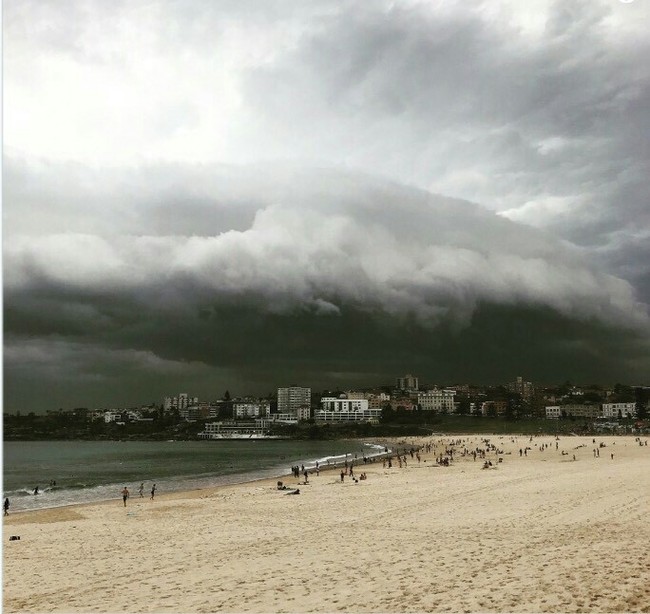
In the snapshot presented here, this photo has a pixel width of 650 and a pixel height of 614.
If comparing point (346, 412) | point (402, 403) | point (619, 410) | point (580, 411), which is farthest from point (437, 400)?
point (619, 410)

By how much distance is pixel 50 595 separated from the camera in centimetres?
679

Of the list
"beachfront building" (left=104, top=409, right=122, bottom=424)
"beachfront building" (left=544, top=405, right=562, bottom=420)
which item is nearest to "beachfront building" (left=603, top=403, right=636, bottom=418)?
"beachfront building" (left=544, top=405, right=562, bottom=420)

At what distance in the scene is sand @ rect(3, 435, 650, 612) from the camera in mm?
5738

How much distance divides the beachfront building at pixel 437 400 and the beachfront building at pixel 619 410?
31.4m

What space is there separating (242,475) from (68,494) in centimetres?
905

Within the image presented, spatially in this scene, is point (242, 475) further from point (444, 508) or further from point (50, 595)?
point (50, 595)

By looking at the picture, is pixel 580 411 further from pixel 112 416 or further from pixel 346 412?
pixel 112 416

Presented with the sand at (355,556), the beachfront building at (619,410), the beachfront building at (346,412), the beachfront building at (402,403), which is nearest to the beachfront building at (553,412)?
the beachfront building at (619,410)

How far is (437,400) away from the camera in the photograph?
13062 centimetres

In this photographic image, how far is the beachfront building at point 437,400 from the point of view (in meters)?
127

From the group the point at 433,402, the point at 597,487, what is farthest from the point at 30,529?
the point at 433,402

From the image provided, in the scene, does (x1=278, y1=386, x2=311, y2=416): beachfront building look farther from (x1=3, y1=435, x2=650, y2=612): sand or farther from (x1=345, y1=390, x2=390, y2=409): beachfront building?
(x1=3, y1=435, x2=650, y2=612): sand

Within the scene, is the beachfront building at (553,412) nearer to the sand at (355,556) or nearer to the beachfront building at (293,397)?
the beachfront building at (293,397)

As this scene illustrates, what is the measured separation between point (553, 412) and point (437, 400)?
91.8ft
